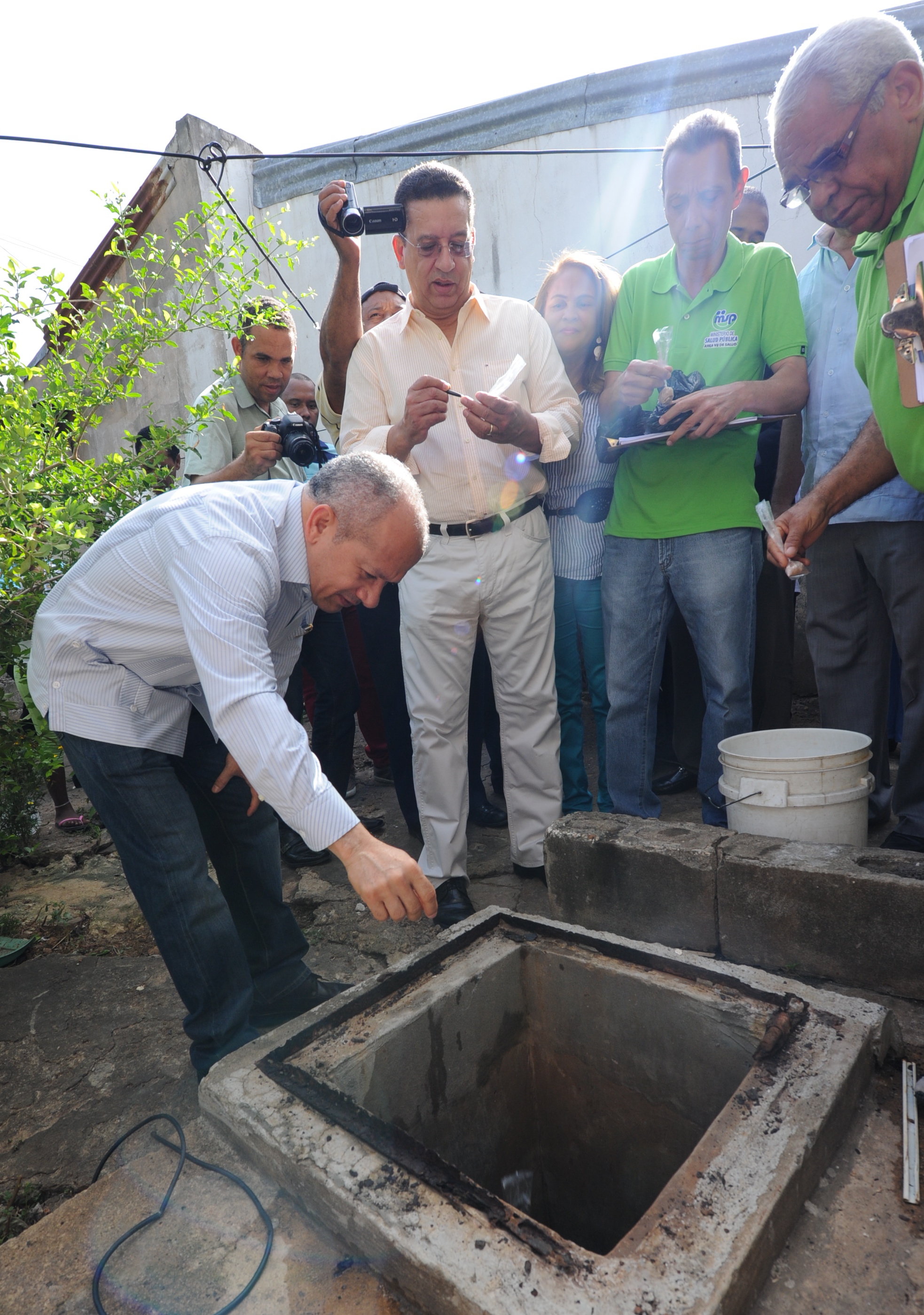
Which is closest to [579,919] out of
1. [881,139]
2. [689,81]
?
[881,139]

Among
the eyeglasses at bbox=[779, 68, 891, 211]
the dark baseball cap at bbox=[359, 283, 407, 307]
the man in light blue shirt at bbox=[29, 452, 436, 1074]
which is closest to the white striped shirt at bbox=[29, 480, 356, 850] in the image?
the man in light blue shirt at bbox=[29, 452, 436, 1074]

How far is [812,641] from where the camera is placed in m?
2.86

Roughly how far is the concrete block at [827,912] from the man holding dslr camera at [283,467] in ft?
5.99

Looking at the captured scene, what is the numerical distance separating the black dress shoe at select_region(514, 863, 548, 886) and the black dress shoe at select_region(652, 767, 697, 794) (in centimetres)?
94

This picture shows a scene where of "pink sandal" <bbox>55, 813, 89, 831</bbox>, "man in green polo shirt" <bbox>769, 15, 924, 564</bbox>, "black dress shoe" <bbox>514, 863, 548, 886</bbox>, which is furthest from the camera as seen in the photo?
"pink sandal" <bbox>55, 813, 89, 831</bbox>

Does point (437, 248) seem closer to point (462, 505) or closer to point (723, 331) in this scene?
point (462, 505)

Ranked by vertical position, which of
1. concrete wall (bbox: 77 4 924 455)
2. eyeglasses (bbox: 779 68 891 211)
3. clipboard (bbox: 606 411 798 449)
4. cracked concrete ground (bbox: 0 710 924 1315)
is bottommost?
cracked concrete ground (bbox: 0 710 924 1315)

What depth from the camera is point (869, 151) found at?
76.7 inches

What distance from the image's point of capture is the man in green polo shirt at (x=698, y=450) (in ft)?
8.66

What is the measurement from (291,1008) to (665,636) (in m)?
1.73

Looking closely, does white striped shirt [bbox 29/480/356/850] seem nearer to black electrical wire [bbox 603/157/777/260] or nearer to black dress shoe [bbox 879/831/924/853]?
black dress shoe [bbox 879/831/924/853]

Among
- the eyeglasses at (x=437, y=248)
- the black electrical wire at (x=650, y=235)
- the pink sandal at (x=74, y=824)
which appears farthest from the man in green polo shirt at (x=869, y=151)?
the pink sandal at (x=74, y=824)

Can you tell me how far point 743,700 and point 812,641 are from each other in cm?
35

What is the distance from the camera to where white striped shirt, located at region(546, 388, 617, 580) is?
321 centimetres
